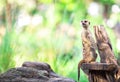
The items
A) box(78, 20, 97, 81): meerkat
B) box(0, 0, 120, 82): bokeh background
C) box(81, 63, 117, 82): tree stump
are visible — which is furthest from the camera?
box(0, 0, 120, 82): bokeh background

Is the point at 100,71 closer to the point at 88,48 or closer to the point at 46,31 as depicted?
the point at 88,48

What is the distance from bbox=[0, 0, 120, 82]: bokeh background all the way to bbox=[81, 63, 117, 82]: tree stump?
1.13m

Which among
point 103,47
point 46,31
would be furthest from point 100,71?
point 46,31

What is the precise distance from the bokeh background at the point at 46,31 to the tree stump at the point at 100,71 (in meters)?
1.13

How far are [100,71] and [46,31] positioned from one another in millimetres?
4029

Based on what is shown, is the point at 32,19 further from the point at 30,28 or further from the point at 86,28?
the point at 86,28

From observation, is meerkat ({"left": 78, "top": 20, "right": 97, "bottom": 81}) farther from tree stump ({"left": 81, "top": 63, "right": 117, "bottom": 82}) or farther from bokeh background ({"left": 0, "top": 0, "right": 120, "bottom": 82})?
bokeh background ({"left": 0, "top": 0, "right": 120, "bottom": 82})

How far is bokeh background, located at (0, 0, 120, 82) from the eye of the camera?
4711mm

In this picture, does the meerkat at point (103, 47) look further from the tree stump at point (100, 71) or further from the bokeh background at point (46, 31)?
the bokeh background at point (46, 31)

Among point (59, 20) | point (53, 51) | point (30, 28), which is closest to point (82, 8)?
point (59, 20)

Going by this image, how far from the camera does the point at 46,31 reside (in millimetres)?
7211

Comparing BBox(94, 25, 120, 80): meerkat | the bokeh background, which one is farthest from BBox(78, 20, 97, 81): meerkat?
the bokeh background

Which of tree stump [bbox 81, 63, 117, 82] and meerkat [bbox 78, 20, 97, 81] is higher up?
meerkat [bbox 78, 20, 97, 81]

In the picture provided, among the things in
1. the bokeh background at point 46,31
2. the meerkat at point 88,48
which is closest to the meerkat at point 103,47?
the meerkat at point 88,48
